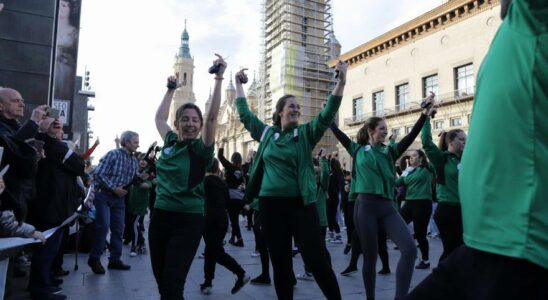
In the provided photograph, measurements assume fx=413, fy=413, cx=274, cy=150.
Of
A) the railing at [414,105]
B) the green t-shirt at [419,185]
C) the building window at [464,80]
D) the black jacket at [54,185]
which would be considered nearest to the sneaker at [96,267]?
the black jacket at [54,185]

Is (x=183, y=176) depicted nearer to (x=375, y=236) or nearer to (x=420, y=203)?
(x=375, y=236)

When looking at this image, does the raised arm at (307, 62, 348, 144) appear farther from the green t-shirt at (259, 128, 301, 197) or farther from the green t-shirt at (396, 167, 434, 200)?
the green t-shirt at (396, 167, 434, 200)

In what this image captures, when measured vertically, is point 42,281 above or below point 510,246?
below

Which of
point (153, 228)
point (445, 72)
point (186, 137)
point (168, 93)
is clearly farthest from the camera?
point (445, 72)

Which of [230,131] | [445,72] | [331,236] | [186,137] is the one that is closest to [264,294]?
[186,137]

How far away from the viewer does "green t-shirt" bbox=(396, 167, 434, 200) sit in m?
7.52

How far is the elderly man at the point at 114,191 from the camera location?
6.70 meters

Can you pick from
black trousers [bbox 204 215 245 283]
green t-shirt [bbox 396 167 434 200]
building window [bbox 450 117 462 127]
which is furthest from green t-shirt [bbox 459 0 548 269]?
building window [bbox 450 117 462 127]

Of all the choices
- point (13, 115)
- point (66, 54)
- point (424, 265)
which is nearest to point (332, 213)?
point (424, 265)

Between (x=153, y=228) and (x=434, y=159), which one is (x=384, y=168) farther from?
(x=153, y=228)

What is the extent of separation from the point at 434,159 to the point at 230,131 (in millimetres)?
82635

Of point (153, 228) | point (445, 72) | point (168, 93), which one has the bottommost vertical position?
point (153, 228)

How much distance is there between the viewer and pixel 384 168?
465 centimetres

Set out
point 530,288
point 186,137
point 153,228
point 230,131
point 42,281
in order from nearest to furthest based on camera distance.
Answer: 1. point 530,288
2. point 153,228
3. point 186,137
4. point 42,281
5. point 230,131
